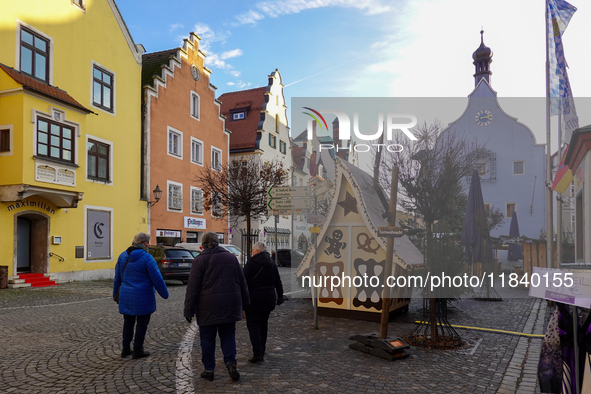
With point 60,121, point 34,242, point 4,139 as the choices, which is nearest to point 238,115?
point 60,121

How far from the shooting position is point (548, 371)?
3314 mm

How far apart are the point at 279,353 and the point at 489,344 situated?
330 centimetres

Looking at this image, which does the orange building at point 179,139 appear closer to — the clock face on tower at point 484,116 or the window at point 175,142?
the window at point 175,142

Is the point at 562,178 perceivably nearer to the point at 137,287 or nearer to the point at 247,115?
the point at 137,287

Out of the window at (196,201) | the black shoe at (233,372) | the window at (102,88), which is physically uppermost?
the window at (102,88)

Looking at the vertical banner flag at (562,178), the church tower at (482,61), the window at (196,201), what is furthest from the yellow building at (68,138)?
the church tower at (482,61)

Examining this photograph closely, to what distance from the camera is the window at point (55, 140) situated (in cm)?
1692

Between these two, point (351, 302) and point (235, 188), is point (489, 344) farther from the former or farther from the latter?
point (235, 188)

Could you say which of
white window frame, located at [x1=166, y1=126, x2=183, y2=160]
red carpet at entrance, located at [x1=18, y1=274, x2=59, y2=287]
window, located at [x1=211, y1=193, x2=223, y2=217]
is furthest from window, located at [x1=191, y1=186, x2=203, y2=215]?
red carpet at entrance, located at [x1=18, y1=274, x2=59, y2=287]

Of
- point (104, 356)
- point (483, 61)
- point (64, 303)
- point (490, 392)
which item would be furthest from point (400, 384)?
point (483, 61)

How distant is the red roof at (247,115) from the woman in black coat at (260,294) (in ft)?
104

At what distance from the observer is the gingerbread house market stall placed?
30.0 feet

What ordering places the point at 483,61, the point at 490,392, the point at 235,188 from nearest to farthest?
1. the point at 490,392
2. the point at 235,188
3. the point at 483,61

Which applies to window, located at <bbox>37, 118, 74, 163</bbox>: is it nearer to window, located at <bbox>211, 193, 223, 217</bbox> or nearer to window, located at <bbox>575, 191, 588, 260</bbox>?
window, located at <bbox>211, 193, 223, 217</bbox>
